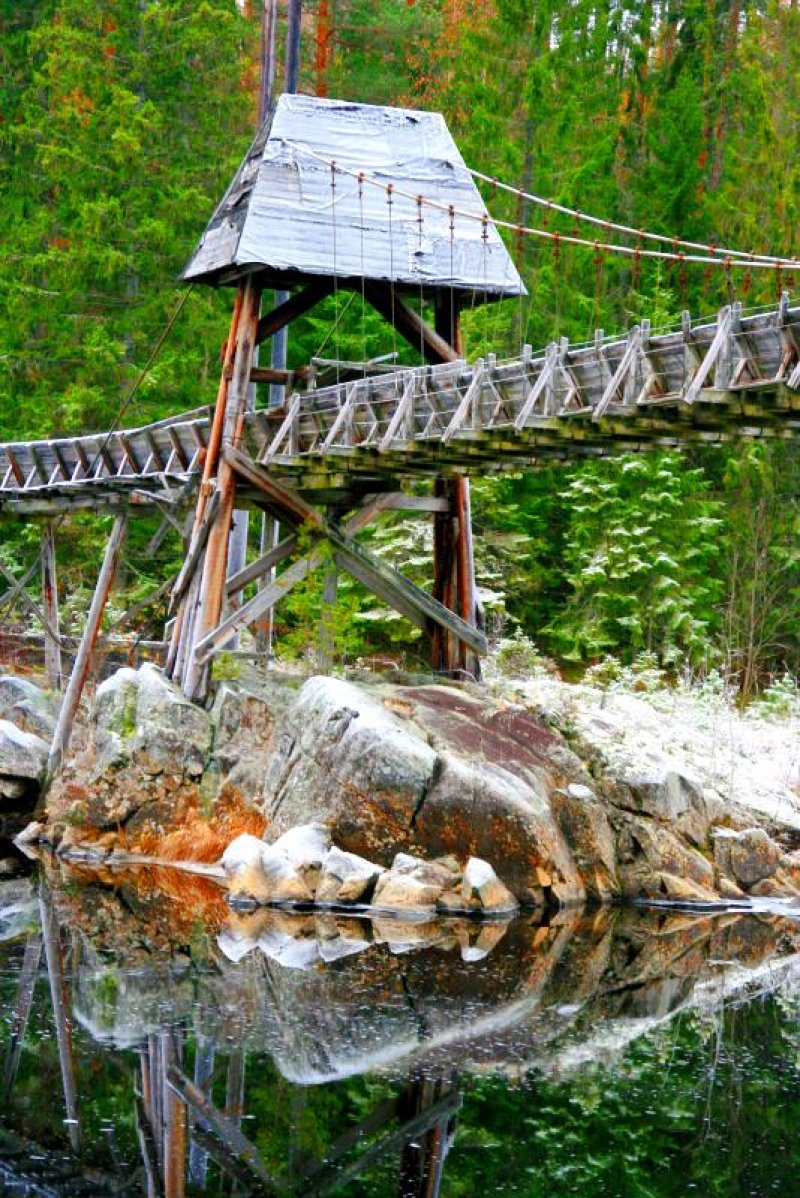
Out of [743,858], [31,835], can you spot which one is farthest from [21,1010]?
[743,858]

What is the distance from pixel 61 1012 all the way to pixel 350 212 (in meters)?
11.1

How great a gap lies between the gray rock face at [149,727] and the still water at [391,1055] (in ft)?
9.51

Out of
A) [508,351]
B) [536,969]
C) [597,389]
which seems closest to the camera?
[536,969]

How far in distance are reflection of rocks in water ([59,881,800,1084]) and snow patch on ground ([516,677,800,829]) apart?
2.21 m

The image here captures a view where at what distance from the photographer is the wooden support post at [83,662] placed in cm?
2261

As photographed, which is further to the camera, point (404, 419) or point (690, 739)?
point (690, 739)

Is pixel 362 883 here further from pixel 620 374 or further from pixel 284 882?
pixel 620 374

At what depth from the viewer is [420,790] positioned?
58.0ft

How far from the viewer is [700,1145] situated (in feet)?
35.9

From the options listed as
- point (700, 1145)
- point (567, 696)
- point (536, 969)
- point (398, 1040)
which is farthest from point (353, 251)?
point (700, 1145)

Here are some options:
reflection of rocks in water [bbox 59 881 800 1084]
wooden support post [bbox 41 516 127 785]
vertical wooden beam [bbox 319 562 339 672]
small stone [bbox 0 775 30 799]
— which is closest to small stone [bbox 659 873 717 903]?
reflection of rocks in water [bbox 59 881 800 1084]

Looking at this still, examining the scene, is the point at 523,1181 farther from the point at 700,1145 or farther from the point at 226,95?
the point at 226,95

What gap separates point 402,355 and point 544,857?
54.1ft

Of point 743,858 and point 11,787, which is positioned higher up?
point 743,858
